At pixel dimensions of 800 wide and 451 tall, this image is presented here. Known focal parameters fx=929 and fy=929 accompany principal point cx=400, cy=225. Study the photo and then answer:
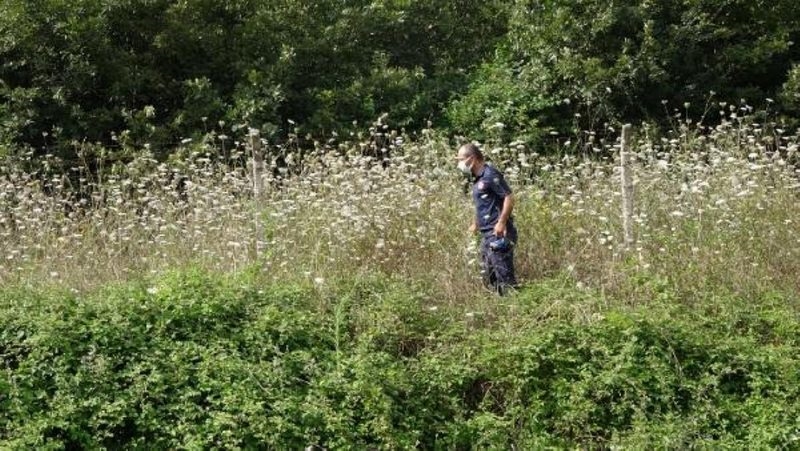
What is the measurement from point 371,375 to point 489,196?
7.05ft

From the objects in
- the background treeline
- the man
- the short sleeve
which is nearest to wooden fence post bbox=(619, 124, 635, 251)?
the man

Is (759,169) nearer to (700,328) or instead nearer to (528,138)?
(700,328)

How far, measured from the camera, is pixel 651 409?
582cm

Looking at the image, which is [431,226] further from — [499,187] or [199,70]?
[199,70]

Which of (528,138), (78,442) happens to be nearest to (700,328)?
(78,442)

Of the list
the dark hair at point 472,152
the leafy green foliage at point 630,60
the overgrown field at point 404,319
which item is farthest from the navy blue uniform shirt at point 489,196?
the leafy green foliage at point 630,60

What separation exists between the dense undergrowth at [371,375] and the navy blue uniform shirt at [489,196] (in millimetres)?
1082

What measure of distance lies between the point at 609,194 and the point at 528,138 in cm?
429

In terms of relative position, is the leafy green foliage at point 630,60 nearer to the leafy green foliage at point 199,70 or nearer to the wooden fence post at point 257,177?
the leafy green foliage at point 199,70

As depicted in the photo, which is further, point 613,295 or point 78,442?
point 613,295

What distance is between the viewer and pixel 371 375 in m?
5.84

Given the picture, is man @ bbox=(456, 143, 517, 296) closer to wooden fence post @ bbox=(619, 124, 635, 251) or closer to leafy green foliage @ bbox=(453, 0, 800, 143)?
wooden fence post @ bbox=(619, 124, 635, 251)

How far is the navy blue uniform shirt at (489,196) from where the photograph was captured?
7.36 m

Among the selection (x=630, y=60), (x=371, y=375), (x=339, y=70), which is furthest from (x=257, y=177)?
(x=630, y=60)
